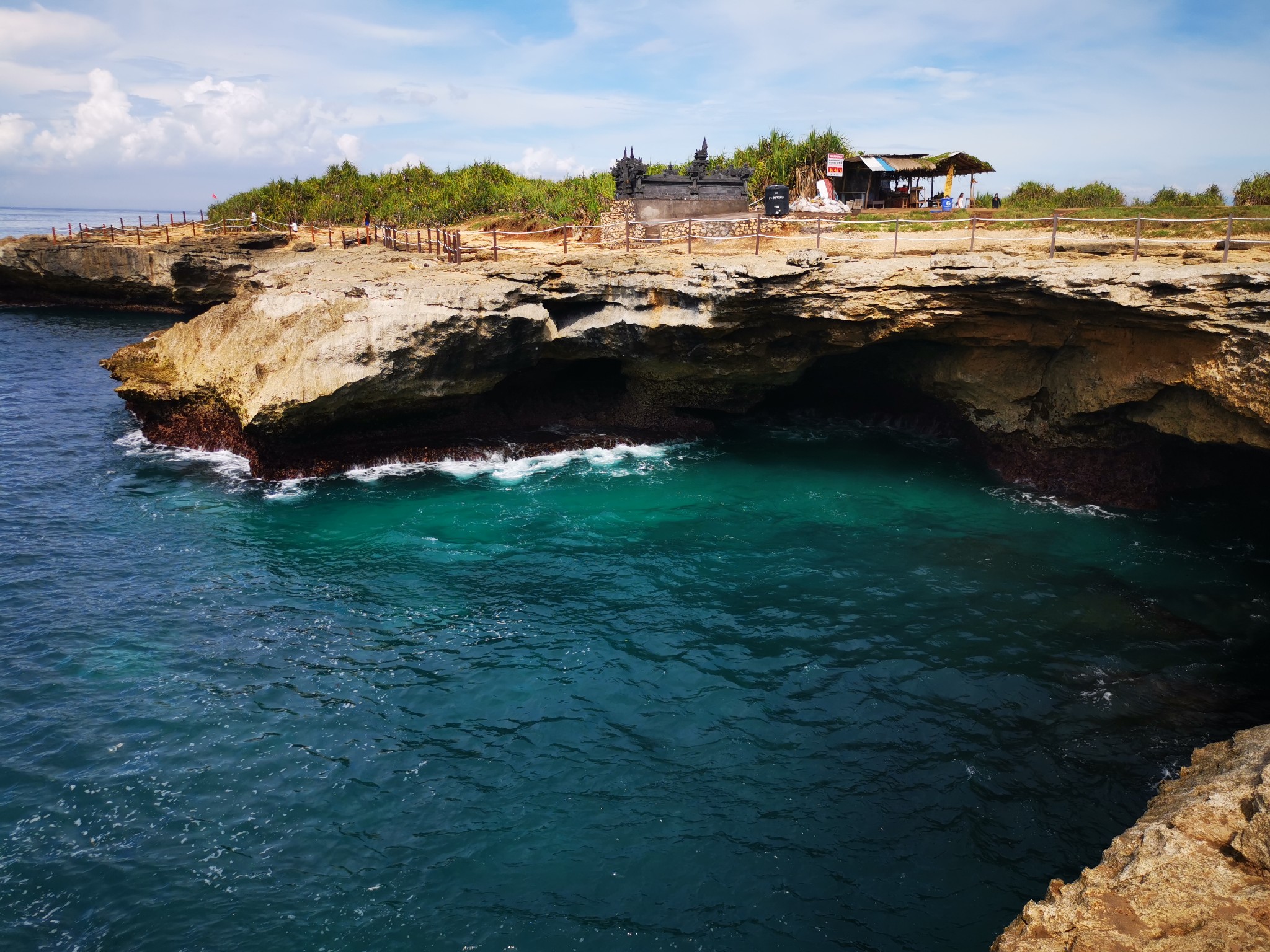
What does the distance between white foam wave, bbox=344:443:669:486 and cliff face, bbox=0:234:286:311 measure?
27.2 m

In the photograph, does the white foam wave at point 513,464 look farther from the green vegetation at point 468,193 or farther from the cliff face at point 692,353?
the green vegetation at point 468,193

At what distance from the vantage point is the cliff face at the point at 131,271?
4828 cm

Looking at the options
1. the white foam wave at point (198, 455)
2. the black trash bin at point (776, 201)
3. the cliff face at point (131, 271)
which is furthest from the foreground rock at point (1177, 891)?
the cliff face at point (131, 271)

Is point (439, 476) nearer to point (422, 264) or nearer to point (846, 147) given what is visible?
point (422, 264)

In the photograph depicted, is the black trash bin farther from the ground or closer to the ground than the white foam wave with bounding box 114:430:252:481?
farther from the ground

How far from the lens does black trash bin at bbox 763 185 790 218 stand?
32.8 m

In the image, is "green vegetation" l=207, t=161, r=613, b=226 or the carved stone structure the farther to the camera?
"green vegetation" l=207, t=161, r=613, b=226

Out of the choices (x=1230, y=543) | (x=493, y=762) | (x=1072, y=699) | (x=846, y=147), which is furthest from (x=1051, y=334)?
(x=846, y=147)

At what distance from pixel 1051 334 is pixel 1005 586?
331 inches

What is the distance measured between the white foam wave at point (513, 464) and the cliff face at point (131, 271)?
89.2ft

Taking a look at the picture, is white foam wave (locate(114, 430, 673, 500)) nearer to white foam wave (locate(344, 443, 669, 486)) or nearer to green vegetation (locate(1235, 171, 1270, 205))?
white foam wave (locate(344, 443, 669, 486))

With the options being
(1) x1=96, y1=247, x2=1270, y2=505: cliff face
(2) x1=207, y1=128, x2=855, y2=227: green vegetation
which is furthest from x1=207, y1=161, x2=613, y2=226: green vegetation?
(1) x1=96, y1=247, x2=1270, y2=505: cliff face

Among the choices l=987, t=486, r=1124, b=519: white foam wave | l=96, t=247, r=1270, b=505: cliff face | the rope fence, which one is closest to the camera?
l=96, t=247, r=1270, b=505: cliff face

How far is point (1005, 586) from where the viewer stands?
17688 mm
